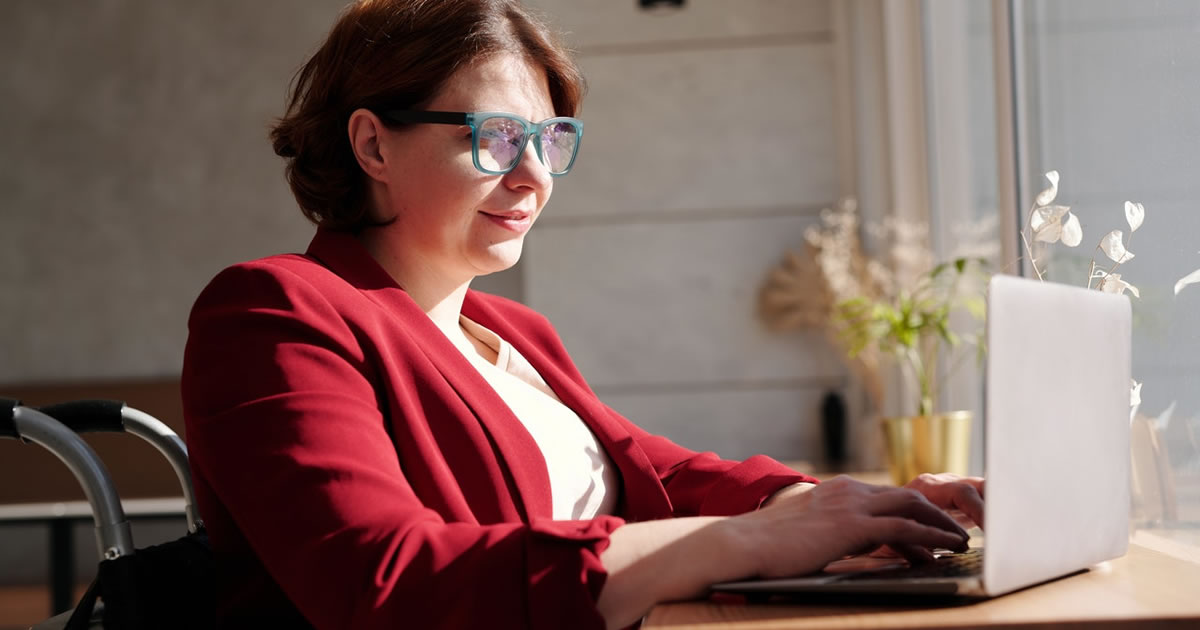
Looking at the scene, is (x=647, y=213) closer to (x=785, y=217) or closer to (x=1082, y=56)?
(x=785, y=217)

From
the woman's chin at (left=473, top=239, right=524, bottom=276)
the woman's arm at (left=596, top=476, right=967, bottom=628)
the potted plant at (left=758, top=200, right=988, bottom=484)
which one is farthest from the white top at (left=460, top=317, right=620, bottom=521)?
the potted plant at (left=758, top=200, right=988, bottom=484)

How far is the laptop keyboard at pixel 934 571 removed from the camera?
0.88 m

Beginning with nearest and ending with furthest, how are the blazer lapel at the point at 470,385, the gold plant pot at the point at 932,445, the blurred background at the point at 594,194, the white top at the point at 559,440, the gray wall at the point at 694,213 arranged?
the blazer lapel at the point at 470,385 < the white top at the point at 559,440 < the gold plant pot at the point at 932,445 < the blurred background at the point at 594,194 < the gray wall at the point at 694,213

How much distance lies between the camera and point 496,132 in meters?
1.39

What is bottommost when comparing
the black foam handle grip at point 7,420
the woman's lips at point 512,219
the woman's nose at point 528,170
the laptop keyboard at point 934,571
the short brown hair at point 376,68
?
the laptop keyboard at point 934,571

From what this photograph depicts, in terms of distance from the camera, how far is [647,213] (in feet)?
15.8

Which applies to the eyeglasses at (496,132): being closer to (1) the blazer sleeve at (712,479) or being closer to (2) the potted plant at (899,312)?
(1) the blazer sleeve at (712,479)

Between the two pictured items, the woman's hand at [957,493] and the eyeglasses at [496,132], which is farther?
the eyeglasses at [496,132]

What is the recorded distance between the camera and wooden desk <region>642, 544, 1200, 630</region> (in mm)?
794

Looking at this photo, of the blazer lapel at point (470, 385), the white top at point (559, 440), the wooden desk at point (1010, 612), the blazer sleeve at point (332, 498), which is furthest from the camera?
the white top at point (559, 440)

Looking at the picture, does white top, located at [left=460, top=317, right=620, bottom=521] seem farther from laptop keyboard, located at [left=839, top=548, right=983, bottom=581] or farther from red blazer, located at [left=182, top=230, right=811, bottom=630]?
laptop keyboard, located at [left=839, top=548, right=983, bottom=581]

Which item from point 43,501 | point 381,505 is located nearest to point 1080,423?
point 381,505

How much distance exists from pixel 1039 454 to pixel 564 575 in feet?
1.26

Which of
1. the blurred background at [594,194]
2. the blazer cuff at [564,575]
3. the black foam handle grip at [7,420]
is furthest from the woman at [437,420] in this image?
the blurred background at [594,194]
